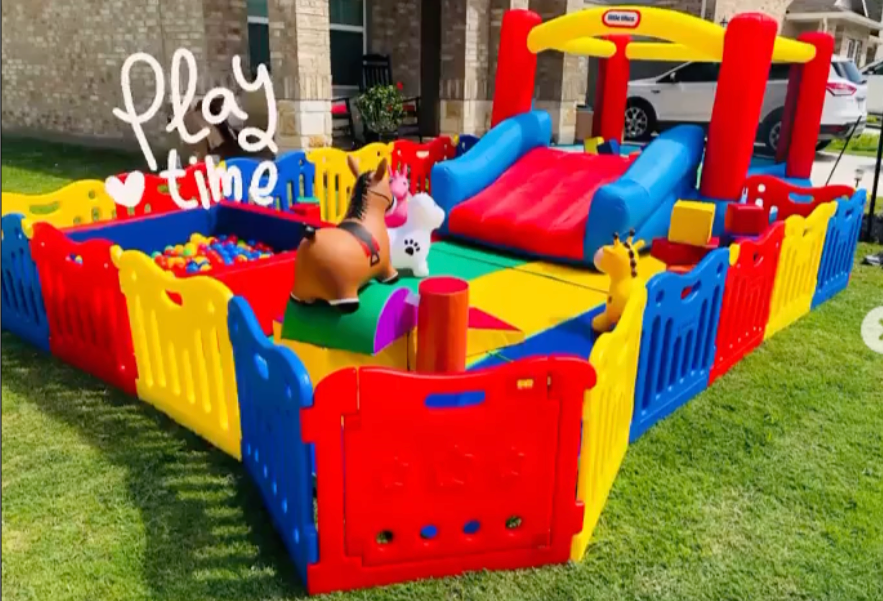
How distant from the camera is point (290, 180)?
723 centimetres

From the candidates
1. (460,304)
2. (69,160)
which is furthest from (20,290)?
(69,160)

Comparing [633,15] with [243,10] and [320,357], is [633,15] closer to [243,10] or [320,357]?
[320,357]

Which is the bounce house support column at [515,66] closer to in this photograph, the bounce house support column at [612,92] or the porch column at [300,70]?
the bounce house support column at [612,92]

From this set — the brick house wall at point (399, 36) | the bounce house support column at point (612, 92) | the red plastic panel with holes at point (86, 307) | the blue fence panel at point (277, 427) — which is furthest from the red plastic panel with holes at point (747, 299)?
the brick house wall at point (399, 36)

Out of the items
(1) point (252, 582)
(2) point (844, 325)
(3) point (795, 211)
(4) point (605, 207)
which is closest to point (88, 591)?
(1) point (252, 582)

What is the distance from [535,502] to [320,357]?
158cm

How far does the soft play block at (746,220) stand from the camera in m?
5.57

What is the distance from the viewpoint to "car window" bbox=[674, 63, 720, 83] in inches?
587

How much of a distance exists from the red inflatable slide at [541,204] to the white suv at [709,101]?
774cm

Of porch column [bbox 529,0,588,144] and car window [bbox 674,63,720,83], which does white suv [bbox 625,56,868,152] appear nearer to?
car window [bbox 674,63,720,83]

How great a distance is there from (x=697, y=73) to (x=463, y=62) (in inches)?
207

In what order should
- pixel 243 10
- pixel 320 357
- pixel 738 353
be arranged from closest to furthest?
pixel 320 357
pixel 738 353
pixel 243 10

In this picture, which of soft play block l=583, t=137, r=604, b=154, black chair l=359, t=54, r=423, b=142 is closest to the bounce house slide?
soft play block l=583, t=137, r=604, b=154

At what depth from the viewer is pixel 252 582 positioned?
8.34ft
